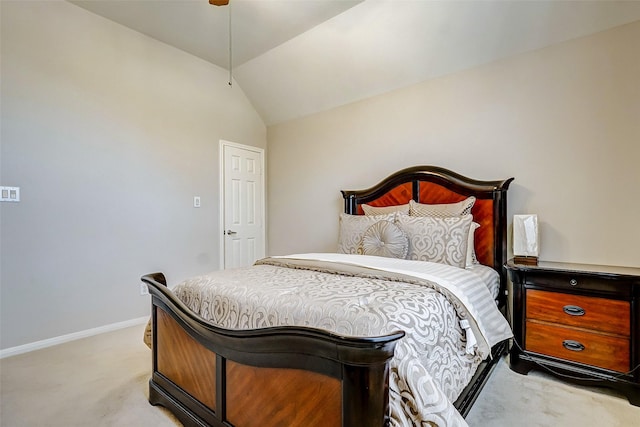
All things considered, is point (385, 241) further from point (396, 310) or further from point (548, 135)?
point (548, 135)

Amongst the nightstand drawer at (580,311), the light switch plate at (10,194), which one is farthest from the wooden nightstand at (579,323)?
the light switch plate at (10,194)

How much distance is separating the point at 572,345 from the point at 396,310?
5.22ft

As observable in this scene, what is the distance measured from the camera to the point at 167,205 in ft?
11.5

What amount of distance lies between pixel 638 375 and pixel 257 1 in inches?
146

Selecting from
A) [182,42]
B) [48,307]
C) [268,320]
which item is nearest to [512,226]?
[268,320]

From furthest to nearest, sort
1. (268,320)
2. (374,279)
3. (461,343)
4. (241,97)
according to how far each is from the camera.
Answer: (241,97) < (374,279) < (461,343) < (268,320)

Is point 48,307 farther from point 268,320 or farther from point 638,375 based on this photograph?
point 638,375

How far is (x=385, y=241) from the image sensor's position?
2459 mm

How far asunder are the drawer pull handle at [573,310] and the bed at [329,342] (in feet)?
1.40

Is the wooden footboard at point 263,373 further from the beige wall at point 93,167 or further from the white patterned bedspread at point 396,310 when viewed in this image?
the beige wall at point 93,167

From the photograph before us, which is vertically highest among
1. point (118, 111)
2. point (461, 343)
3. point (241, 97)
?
point (241, 97)

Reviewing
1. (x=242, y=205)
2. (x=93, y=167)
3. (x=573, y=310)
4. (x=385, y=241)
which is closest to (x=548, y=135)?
(x=573, y=310)

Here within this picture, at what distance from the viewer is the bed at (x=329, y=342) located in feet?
3.08

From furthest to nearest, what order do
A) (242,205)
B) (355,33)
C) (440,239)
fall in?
(242,205) < (355,33) < (440,239)
